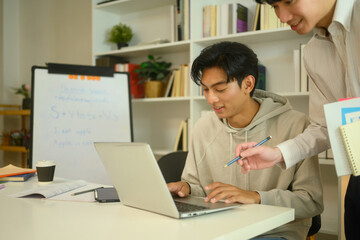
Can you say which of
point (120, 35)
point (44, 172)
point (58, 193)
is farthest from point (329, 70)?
point (120, 35)

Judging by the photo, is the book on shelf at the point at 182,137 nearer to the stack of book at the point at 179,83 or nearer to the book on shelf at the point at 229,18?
the stack of book at the point at 179,83

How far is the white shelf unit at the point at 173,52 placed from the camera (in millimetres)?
2609

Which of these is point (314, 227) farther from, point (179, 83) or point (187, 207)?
point (179, 83)

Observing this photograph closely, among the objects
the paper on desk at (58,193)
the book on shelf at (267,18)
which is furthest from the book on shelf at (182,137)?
the paper on desk at (58,193)

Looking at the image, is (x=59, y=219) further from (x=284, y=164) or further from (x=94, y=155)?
(x=94, y=155)

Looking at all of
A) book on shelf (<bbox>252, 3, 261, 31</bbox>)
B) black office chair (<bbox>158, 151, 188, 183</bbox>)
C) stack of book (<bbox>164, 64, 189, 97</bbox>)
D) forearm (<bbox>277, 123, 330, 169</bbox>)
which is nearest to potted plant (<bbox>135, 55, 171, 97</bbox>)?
stack of book (<bbox>164, 64, 189, 97</bbox>)

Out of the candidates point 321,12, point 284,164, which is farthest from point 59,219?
point 321,12

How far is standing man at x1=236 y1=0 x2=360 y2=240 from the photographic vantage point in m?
1.08

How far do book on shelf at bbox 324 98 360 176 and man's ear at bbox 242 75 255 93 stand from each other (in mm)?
728

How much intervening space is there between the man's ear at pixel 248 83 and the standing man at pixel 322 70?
0.30 m

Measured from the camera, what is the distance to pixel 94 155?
2.52 m

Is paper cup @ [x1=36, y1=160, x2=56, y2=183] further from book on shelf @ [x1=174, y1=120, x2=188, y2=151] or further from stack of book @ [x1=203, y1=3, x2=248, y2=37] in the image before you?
stack of book @ [x1=203, y1=3, x2=248, y2=37]

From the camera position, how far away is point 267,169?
1.49 m

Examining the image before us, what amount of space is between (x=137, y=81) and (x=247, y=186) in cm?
193
